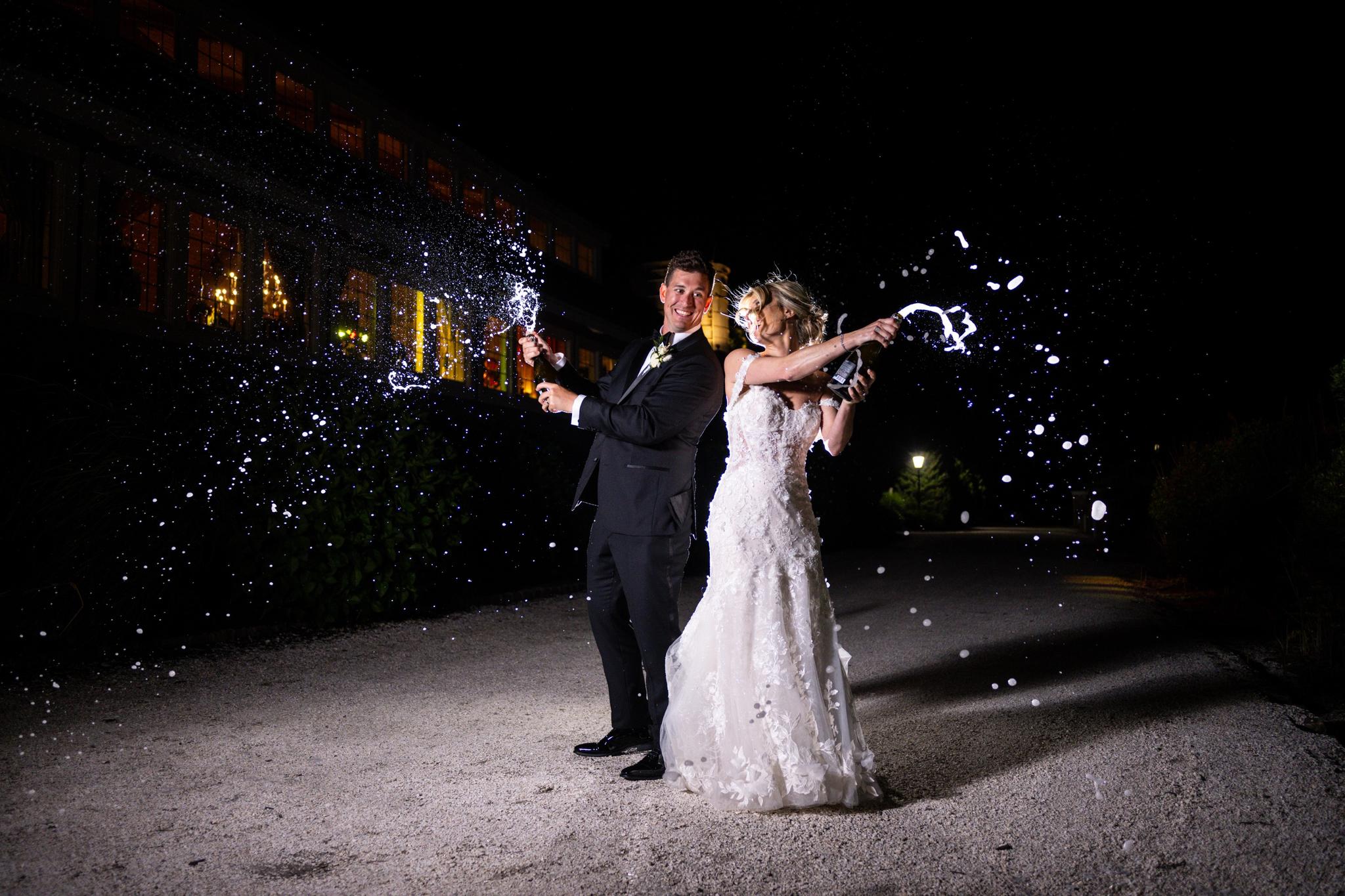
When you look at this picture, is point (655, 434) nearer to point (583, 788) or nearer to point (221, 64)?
point (583, 788)

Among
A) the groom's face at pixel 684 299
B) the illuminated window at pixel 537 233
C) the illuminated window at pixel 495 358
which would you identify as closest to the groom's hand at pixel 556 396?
the groom's face at pixel 684 299

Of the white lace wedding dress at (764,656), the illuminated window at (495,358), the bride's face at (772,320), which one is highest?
the illuminated window at (495,358)

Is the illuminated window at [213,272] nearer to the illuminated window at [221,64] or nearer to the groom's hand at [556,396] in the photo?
the illuminated window at [221,64]

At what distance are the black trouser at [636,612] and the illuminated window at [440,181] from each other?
21212mm

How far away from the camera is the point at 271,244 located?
783 inches

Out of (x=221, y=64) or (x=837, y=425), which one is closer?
(x=837, y=425)

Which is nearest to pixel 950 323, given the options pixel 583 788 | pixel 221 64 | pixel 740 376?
pixel 740 376

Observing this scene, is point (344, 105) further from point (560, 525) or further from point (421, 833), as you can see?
point (421, 833)

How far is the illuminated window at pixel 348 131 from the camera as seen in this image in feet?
71.0

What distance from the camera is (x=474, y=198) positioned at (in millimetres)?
26156

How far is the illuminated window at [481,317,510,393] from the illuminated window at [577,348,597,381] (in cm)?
482

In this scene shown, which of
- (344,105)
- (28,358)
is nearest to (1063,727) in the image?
(28,358)

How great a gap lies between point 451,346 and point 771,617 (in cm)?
2217

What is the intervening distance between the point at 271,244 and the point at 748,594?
1821 centimetres
